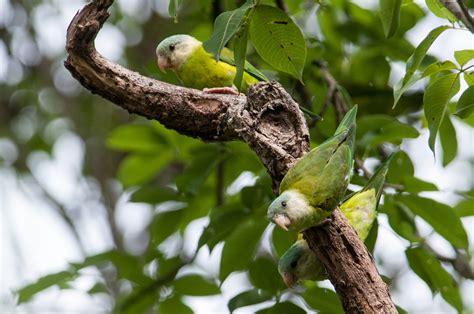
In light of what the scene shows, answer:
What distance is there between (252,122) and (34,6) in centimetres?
488

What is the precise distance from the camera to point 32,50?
22.6 feet

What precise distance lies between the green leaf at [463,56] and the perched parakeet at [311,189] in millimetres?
485

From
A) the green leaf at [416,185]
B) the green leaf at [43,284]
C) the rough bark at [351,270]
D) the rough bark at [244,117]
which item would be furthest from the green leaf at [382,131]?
the green leaf at [43,284]

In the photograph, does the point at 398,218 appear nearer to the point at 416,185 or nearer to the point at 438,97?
the point at 416,185

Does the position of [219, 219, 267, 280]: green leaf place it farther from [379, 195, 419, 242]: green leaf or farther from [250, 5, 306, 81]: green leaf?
[250, 5, 306, 81]: green leaf

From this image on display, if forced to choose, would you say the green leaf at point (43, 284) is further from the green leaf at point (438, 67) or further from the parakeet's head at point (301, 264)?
the green leaf at point (438, 67)

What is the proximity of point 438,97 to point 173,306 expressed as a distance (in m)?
1.79

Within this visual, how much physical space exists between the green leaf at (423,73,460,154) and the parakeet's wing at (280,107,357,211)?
301mm

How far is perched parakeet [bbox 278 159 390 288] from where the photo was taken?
113 inches

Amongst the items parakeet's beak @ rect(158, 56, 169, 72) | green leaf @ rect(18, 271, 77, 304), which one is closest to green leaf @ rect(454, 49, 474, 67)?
parakeet's beak @ rect(158, 56, 169, 72)

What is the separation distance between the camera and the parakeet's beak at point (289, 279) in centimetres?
294

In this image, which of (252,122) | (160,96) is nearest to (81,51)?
(160,96)

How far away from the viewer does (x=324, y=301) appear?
9.83 feet

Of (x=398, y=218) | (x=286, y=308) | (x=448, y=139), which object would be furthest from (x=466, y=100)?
(x=286, y=308)
